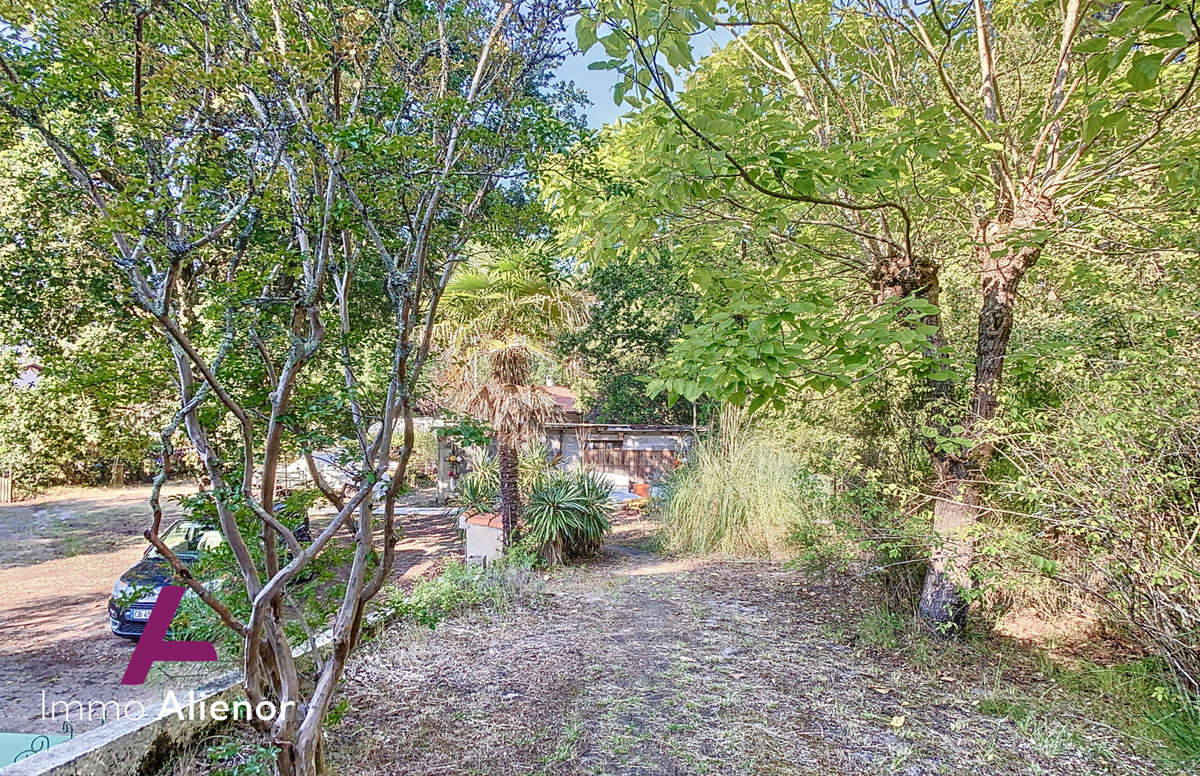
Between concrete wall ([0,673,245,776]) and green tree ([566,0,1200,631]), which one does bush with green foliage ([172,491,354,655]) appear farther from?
green tree ([566,0,1200,631])

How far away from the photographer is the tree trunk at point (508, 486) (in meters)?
6.25

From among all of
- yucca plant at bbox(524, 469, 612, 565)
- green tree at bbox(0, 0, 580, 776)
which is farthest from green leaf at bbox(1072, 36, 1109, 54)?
yucca plant at bbox(524, 469, 612, 565)

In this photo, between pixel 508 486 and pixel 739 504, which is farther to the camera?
pixel 739 504

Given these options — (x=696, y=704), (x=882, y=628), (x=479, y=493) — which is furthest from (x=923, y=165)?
(x=479, y=493)

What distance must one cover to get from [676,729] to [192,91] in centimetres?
331

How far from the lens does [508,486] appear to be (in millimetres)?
6270

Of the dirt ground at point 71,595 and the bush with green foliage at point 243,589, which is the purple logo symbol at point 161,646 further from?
the dirt ground at point 71,595

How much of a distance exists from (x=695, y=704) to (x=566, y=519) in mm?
3598

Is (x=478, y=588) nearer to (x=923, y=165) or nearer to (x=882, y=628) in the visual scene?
(x=882, y=628)

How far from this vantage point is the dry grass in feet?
7.57

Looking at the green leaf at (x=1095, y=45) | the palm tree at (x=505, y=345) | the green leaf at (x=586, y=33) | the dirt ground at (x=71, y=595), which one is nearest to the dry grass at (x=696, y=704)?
the dirt ground at (x=71, y=595)

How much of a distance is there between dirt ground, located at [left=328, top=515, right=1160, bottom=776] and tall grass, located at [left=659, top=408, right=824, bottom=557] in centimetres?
204

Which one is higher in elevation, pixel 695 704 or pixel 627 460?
pixel 627 460

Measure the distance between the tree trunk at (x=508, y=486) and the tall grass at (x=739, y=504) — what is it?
2.03 metres
